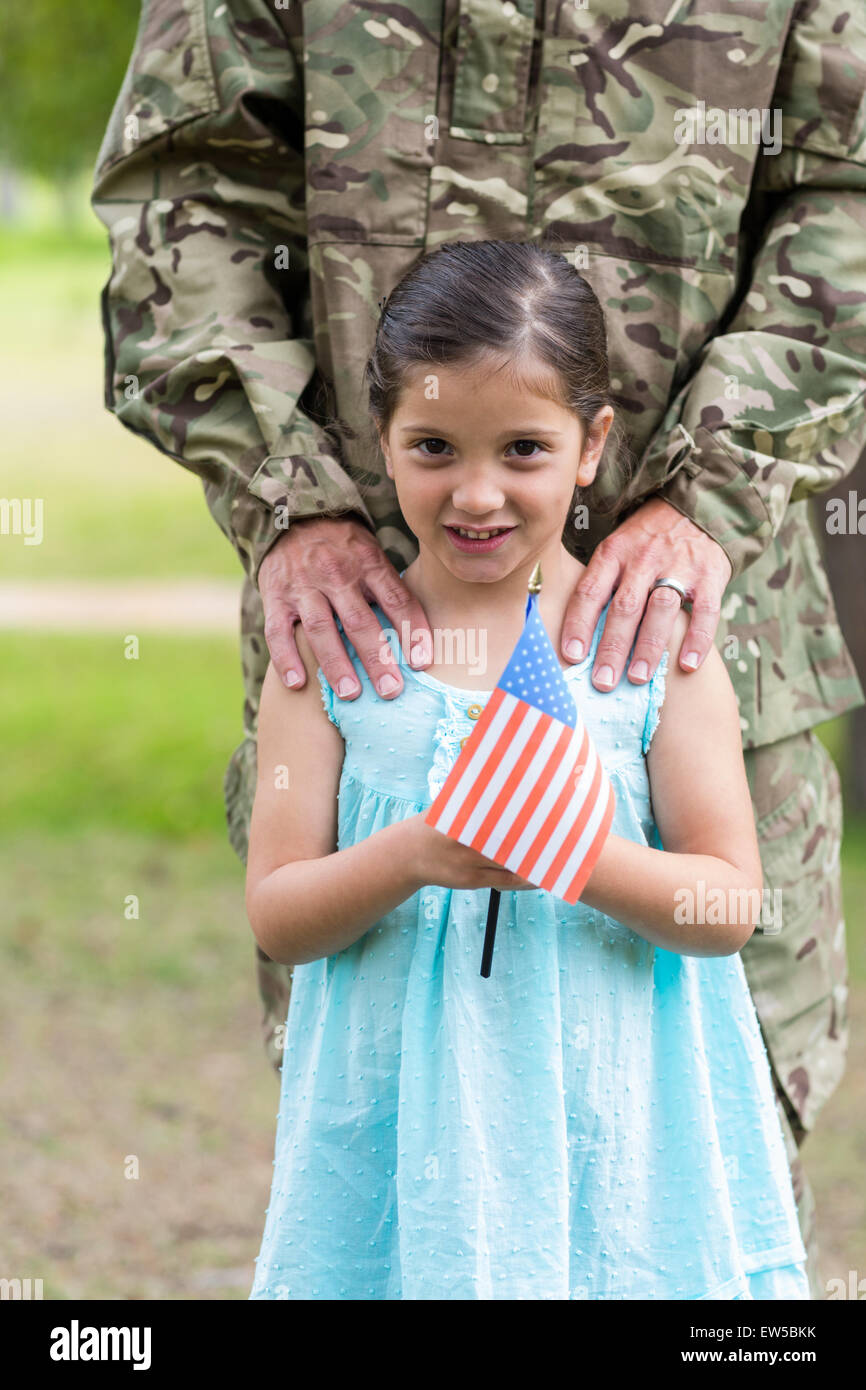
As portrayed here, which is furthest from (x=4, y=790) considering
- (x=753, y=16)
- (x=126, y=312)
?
(x=753, y=16)

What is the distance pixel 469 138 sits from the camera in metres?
2.14

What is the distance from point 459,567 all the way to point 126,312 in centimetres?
80

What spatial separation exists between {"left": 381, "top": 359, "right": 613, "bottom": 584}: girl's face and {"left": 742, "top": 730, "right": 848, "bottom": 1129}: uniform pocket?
0.67m

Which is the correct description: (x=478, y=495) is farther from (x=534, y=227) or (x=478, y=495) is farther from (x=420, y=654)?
(x=534, y=227)

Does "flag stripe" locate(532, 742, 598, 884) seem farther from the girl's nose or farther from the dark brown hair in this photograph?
the dark brown hair

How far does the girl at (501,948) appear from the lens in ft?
5.72

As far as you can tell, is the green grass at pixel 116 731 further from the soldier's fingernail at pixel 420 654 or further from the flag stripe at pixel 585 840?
the flag stripe at pixel 585 840

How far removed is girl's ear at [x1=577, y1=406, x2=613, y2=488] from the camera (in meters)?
1.88

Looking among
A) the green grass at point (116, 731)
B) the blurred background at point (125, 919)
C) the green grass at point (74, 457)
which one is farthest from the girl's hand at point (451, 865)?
the green grass at point (74, 457)

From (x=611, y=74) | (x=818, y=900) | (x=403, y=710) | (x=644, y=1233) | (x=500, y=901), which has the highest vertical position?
(x=611, y=74)

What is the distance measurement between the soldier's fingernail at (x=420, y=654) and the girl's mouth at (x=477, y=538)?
15 centimetres

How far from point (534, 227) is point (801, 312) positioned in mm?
381

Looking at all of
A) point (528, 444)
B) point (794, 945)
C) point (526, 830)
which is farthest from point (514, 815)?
point (794, 945)

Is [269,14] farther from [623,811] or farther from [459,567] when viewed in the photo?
[623,811]
